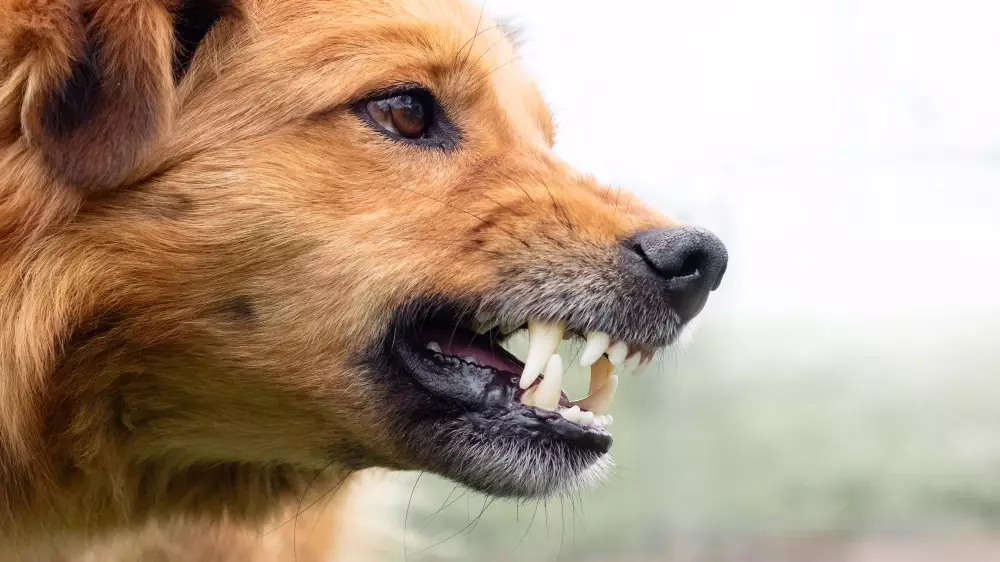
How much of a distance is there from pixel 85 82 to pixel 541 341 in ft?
3.10

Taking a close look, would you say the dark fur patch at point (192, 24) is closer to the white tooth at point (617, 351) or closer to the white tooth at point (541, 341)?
the white tooth at point (541, 341)

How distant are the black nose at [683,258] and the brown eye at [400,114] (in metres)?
0.48

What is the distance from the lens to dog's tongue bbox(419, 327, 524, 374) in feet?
6.24

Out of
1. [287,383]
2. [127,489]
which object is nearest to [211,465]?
[127,489]

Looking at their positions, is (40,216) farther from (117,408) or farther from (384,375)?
(384,375)

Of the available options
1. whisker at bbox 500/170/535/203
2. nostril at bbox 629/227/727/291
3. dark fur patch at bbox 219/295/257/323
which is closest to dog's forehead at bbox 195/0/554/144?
whisker at bbox 500/170/535/203

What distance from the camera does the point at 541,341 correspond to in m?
1.87

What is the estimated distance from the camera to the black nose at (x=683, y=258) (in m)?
1.84

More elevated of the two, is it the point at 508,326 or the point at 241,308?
the point at 508,326

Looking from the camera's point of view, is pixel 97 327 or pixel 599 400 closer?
pixel 97 327

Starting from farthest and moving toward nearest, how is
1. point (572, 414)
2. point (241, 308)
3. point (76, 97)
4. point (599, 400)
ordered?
point (599, 400) < point (572, 414) < point (241, 308) < point (76, 97)

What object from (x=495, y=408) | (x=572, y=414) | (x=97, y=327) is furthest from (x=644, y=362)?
(x=97, y=327)

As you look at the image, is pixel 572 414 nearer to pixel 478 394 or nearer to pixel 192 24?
pixel 478 394

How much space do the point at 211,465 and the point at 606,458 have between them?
840mm
